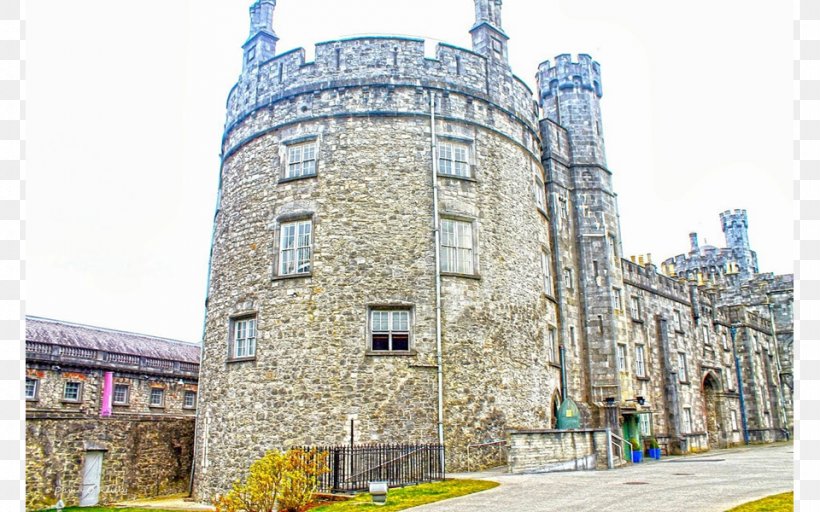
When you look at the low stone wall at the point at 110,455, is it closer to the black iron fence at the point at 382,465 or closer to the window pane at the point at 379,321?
the black iron fence at the point at 382,465

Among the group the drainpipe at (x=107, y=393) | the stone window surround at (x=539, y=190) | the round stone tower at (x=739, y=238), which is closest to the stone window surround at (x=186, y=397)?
the drainpipe at (x=107, y=393)

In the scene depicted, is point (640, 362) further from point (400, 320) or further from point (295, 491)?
point (295, 491)

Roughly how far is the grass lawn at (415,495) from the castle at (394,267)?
11.9 ft

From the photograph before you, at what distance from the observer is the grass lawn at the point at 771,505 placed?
10.1m

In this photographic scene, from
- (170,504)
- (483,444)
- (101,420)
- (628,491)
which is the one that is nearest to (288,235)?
(483,444)

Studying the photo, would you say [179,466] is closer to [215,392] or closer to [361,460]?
[215,392]

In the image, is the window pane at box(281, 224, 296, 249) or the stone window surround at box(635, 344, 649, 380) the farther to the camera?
the stone window surround at box(635, 344, 649, 380)

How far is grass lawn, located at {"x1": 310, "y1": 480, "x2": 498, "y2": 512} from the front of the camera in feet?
41.6

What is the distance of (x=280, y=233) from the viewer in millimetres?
21312

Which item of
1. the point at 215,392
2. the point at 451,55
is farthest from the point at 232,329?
the point at 451,55

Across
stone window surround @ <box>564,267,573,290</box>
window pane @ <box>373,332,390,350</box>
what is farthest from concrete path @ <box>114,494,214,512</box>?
stone window surround @ <box>564,267,573,290</box>

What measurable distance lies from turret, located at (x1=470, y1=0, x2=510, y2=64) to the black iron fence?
1399 cm

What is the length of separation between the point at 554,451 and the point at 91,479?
1588cm

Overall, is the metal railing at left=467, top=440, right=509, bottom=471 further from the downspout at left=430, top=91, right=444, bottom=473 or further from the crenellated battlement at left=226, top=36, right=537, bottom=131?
the crenellated battlement at left=226, top=36, right=537, bottom=131
